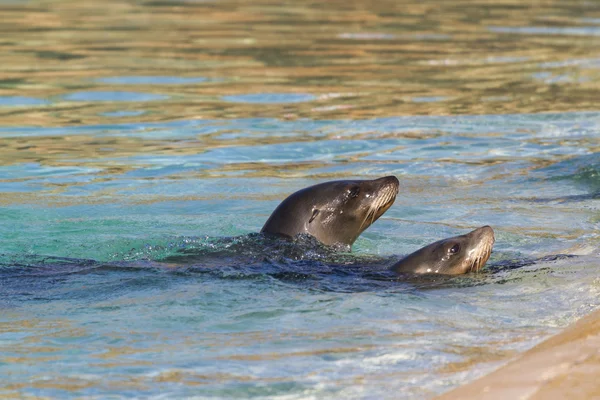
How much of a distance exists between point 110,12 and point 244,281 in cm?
1866

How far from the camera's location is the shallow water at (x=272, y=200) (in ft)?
16.5

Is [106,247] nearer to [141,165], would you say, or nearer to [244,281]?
[244,281]

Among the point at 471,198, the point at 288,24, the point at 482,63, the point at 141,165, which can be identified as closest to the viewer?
the point at 471,198

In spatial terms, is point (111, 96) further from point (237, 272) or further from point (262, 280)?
point (262, 280)

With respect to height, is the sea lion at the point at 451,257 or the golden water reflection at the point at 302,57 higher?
the golden water reflection at the point at 302,57

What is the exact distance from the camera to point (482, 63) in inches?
677

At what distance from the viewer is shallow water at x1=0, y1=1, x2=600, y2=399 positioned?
5.02 metres

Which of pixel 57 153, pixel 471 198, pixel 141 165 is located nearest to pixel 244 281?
pixel 471 198

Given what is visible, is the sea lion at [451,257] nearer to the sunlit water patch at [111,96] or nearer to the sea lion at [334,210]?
the sea lion at [334,210]

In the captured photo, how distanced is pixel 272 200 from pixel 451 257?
280 cm

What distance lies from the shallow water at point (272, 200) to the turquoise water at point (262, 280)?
0.07 feet

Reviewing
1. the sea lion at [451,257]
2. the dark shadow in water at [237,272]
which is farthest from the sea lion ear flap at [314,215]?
the sea lion at [451,257]

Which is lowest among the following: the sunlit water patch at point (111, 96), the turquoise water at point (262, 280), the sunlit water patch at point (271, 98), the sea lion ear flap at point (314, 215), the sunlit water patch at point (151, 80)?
the turquoise water at point (262, 280)

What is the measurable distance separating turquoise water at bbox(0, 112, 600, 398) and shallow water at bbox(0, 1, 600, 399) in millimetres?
20
